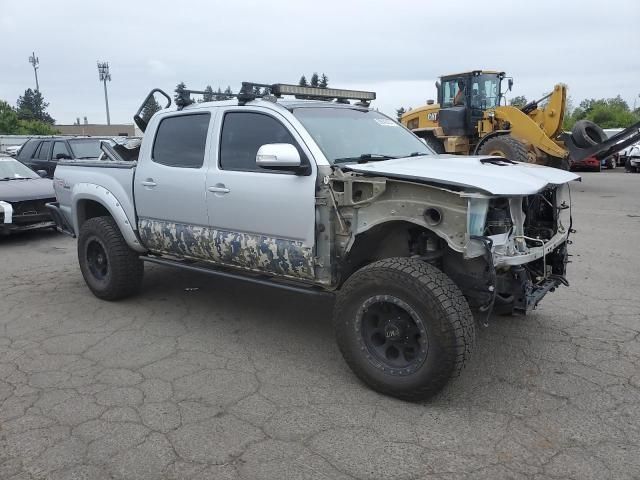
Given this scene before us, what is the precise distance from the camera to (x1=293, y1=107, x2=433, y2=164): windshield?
4254mm

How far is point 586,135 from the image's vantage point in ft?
42.1

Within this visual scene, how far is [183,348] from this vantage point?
4.51 metres

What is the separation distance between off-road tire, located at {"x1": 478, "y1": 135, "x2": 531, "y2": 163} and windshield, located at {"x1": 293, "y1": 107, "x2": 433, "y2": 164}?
862 centimetres

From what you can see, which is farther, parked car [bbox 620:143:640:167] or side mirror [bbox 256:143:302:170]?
parked car [bbox 620:143:640:167]

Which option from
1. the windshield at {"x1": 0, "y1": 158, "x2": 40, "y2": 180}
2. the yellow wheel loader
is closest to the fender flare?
the windshield at {"x1": 0, "y1": 158, "x2": 40, "y2": 180}

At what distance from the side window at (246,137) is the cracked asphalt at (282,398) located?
4.87ft

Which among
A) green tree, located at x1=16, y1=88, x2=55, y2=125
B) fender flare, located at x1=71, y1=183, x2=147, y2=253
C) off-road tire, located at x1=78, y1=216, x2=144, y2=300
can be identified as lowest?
off-road tire, located at x1=78, y1=216, x2=144, y2=300

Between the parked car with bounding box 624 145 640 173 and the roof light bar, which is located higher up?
the roof light bar

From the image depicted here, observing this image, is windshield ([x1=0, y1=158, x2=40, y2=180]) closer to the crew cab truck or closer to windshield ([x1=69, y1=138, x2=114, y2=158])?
windshield ([x1=69, y1=138, x2=114, y2=158])

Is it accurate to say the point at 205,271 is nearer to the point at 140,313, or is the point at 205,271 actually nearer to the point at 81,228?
the point at 140,313

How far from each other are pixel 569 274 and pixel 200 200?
4.38 m

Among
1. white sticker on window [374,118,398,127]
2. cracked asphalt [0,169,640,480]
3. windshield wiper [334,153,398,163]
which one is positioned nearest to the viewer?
cracked asphalt [0,169,640,480]

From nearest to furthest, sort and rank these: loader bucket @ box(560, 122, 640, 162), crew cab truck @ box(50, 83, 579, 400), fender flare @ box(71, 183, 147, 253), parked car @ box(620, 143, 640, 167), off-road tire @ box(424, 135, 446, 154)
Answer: crew cab truck @ box(50, 83, 579, 400) < fender flare @ box(71, 183, 147, 253) < loader bucket @ box(560, 122, 640, 162) < off-road tire @ box(424, 135, 446, 154) < parked car @ box(620, 143, 640, 167)

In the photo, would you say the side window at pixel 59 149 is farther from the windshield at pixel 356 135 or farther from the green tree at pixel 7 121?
the green tree at pixel 7 121
